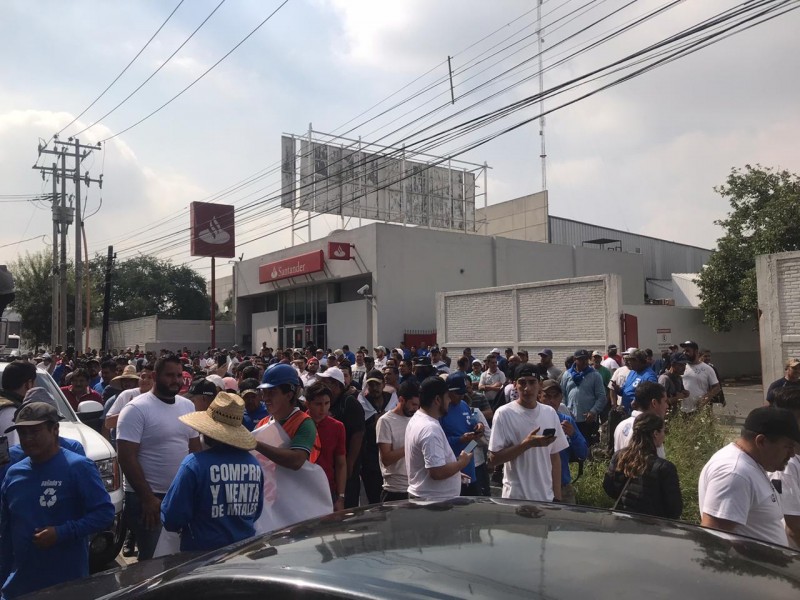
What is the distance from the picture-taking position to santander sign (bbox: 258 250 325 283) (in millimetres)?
28969

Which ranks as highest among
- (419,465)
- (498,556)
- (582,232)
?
(582,232)

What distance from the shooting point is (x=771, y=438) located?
336cm

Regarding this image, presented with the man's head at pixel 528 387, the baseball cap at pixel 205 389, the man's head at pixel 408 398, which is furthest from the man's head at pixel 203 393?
the man's head at pixel 528 387

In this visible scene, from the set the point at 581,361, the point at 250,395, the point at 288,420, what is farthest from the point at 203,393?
the point at 581,361

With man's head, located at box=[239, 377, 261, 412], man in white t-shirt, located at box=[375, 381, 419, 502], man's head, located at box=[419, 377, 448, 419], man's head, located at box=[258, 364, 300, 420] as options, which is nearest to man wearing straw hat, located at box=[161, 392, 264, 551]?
man's head, located at box=[258, 364, 300, 420]

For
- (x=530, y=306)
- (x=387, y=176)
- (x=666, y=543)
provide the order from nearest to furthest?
(x=666, y=543)
(x=530, y=306)
(x=387, y=176)

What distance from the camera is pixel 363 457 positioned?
7.04 metres

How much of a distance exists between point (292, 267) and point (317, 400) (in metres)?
26.1

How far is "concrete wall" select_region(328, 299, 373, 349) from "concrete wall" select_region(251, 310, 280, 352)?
5.66 metres

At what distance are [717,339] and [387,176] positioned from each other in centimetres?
1754

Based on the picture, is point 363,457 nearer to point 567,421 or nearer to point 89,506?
point 567,421

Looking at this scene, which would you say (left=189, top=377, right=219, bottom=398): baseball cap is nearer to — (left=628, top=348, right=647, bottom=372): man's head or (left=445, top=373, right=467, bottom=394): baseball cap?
(left=445, top=373, right=467, bottom=394): baseball cap

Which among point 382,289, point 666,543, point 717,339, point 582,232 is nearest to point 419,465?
point 666,543

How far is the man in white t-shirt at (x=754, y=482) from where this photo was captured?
3.31 m
